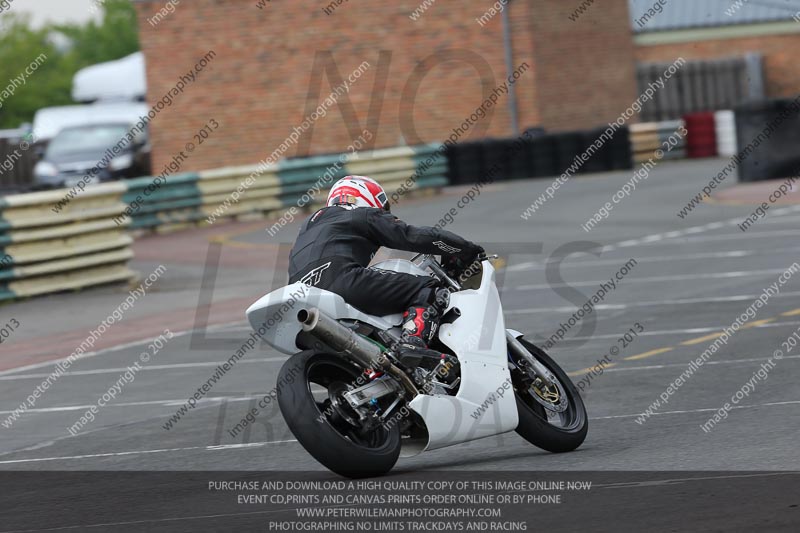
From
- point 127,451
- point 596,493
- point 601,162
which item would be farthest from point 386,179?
point 596,493

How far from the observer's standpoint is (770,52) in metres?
48.7

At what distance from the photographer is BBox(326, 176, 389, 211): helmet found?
8.18m

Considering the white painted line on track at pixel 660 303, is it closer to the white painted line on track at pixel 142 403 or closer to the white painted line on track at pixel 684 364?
the white painted line on track at pixel 684 364

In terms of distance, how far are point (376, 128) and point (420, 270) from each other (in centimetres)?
2960

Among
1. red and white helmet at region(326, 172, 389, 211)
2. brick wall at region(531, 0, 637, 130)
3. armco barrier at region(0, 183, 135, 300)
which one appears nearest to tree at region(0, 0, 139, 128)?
brick wall at region(531, 0, 637, 130)

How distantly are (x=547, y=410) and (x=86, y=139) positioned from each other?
2707cm

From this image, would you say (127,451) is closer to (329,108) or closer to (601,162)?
(601,162)

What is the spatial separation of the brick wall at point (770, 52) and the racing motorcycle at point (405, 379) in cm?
4117

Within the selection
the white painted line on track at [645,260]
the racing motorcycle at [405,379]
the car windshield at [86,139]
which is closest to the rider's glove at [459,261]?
the racing motorcycle at [405,379]

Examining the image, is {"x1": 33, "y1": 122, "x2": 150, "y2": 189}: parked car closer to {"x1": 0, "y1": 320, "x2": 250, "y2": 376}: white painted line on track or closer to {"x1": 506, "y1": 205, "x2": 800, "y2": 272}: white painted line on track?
{"x1": 506, "y1": 205, "x2": 800, "y2": 272}: white painted line on track

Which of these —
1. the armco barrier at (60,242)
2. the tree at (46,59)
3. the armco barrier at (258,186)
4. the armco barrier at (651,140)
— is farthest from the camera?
the tree at (46,59)

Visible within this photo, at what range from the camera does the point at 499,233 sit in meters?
23.2

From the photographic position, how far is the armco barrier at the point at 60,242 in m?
18.1

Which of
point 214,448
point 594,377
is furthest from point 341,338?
point 594,377
